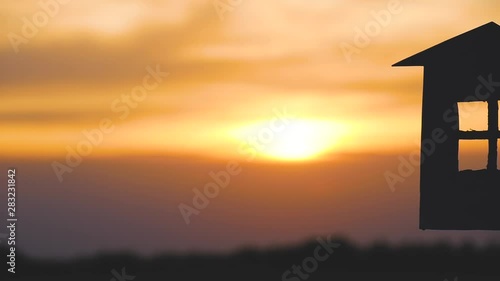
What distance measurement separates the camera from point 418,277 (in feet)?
64.8

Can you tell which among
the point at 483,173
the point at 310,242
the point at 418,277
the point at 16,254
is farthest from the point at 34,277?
the point at 483,173

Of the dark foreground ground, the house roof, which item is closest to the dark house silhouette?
the house roof

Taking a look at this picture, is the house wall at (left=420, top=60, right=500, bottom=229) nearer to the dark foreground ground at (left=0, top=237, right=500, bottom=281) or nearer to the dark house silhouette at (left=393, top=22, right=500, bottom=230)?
the dark house silhouette at (left=393, top=22, right=500, bottom=230)

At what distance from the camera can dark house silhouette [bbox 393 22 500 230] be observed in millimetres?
20531

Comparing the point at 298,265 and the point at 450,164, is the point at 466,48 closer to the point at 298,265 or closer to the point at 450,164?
the point at 450,164

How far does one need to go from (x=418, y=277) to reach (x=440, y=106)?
3.50 meters

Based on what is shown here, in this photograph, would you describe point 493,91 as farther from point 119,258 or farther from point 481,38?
point 119,258

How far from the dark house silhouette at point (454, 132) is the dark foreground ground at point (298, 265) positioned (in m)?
0.78

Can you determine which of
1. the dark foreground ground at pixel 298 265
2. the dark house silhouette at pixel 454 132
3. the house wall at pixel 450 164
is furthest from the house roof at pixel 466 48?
the dark foreground ground at pixel 298 265

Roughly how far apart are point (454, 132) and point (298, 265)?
4.14 meters

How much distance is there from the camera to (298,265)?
68.2 feet

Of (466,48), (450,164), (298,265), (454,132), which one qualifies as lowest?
(298,265)

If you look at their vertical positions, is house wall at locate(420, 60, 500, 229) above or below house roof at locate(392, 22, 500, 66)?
below

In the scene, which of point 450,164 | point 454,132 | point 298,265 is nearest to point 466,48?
point 454,132
